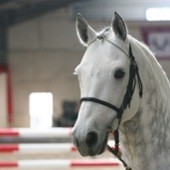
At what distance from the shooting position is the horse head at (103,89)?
93.1 inches

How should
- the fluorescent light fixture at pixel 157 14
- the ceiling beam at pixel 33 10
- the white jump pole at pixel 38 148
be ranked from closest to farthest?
1. the white jump pole at pixel 38 148
2. the fluorescent light fixture at pixel 157 14
3. the ceiling beam at pixel 33 10

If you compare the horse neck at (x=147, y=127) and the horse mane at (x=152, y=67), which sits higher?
the horse mane at (x=152, y=67)

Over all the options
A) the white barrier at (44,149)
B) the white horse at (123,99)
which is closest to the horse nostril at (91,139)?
the white horse at (123,99)

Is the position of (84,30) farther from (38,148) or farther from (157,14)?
(157,14)

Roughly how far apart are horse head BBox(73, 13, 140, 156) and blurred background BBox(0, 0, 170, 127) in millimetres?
13424

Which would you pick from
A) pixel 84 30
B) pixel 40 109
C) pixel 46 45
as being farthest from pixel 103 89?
pixel 46 45

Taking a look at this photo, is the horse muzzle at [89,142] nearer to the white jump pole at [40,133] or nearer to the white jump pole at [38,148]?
the white jump pole at [40,133]

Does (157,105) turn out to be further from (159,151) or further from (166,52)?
(166,52)

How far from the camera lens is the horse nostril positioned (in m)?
2.34

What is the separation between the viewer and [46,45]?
1689cm

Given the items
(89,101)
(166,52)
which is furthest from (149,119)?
(166,52)

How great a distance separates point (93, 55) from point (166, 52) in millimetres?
12831

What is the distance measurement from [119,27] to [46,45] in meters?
14.5

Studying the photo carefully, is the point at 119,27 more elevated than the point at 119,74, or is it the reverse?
the point at 119,27
